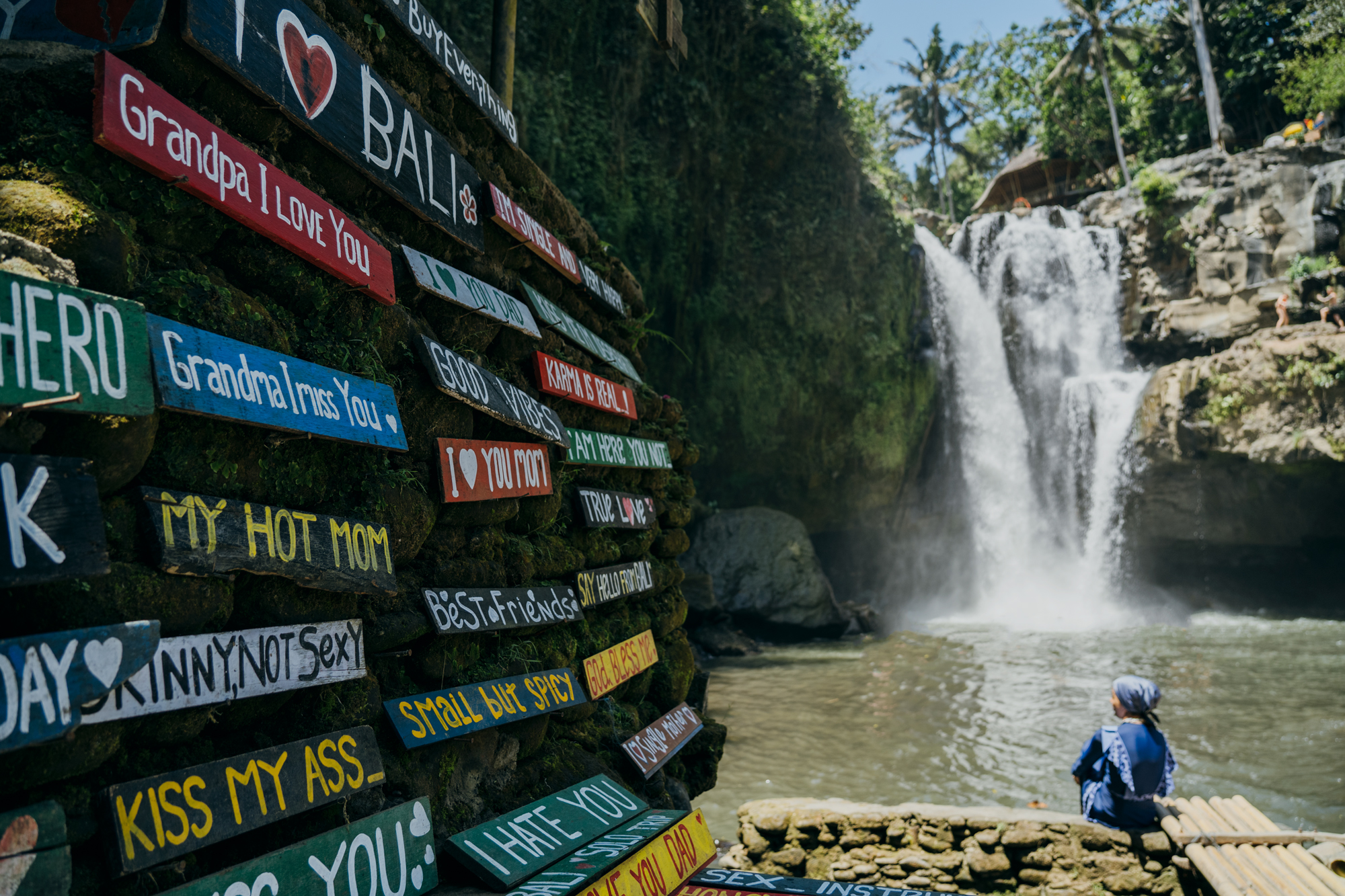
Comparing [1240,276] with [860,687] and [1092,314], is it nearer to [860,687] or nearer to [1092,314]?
[1092,314]

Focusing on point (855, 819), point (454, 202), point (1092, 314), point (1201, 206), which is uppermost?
point (1201, 206)

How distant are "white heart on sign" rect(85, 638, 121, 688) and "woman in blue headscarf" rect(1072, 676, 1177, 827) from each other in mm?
4946

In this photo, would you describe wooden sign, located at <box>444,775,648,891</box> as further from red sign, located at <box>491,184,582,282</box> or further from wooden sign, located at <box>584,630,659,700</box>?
red sign, located at <box>491,184,582,282</box>

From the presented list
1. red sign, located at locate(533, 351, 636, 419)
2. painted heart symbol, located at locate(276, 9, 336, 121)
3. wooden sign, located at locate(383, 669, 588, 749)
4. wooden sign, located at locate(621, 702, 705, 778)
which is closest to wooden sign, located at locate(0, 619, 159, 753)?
wooden sign, located at locate(383, 669, 588, 749)

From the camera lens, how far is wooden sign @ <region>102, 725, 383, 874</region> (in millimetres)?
1687

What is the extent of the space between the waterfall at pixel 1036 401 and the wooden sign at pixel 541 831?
51.3 ft

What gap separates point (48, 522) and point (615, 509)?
10.5 ft

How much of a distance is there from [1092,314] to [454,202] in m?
19.7

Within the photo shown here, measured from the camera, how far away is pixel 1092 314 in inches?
771

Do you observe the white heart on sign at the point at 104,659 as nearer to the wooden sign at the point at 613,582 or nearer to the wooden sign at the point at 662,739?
the wooden sign at the point at 613,582

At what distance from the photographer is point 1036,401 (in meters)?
19.1

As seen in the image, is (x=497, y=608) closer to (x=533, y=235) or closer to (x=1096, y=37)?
(x=533, y=235)

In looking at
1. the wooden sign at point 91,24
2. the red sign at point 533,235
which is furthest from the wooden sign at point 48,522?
the red sign at point 533,235

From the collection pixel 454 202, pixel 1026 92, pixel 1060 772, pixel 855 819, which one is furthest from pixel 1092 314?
pixel 454 202
